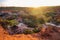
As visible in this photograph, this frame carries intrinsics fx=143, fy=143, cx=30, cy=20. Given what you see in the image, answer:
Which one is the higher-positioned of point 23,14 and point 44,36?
point 23,14

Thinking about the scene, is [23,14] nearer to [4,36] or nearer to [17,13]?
[17,13]

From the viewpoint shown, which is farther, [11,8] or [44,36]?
[11,8]

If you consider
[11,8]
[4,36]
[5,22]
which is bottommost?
[4,36]

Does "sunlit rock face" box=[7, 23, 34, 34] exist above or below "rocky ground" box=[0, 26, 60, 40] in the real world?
above

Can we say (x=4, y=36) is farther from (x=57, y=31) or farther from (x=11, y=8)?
(x=57, y=31)

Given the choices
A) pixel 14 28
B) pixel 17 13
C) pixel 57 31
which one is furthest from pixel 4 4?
pixel 57 31

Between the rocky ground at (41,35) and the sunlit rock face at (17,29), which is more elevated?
the sunlit rock face at (17,29)

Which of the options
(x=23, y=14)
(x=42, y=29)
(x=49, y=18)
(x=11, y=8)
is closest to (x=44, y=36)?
(x=42, y=29)

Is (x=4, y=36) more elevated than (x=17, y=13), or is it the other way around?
(x=17, y=13)

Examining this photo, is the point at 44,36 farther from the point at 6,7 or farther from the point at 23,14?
the point at 6,7

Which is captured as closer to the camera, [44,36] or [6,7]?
[44,36]
